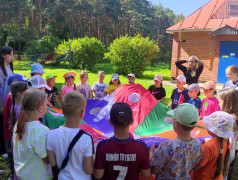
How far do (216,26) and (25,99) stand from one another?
11938mm

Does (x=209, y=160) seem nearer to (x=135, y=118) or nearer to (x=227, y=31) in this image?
(x=135, y=118)

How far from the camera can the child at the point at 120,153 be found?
5.57 feet

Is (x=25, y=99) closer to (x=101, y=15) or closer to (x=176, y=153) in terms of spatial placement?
(x=176, y=153)

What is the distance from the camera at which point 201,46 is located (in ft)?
40.0

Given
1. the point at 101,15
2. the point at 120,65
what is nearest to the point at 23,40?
the point at 101,15

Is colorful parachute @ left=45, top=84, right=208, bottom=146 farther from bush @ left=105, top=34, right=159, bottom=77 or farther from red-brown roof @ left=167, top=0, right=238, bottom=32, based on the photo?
bush @ left=105, top=34, right=159, bottom=77

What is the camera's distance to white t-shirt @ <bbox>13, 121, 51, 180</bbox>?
182 centimetres

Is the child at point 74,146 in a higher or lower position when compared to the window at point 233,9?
lower

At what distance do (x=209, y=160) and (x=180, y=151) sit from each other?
356mm

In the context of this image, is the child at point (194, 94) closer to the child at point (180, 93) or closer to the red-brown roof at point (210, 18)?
the child at point (180, 93)

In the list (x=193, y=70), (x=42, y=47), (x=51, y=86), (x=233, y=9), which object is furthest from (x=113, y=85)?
(x=42, y=47)

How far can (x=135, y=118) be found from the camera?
12.4 ft

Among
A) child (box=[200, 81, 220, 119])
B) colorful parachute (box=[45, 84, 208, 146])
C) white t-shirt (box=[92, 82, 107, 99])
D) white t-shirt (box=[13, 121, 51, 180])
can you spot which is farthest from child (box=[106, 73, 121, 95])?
white t-shirt (box=[13, 121, 51, 180])

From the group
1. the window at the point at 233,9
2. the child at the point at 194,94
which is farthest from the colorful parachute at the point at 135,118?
the window at the point at 233,9
